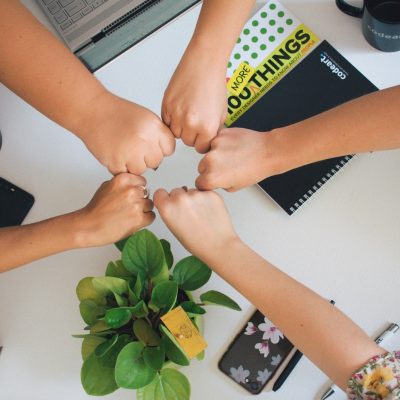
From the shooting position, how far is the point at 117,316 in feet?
2.12

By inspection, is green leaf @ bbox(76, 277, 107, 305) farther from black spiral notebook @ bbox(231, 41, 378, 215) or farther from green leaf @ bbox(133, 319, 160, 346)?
black spiral notebook @ bbox(231, 41, 378, 215)

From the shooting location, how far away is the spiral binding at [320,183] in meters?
0.82

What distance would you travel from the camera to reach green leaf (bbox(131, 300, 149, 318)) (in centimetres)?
66

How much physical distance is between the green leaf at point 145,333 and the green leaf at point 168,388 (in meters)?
0.04

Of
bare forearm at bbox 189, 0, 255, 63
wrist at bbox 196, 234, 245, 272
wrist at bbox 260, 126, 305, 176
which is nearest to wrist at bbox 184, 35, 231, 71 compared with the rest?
bare forearm at bbox 189, 0, 255, 63

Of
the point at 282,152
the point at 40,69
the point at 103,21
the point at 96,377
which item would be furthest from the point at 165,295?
the point at 103,21

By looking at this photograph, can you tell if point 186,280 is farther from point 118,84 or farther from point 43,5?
point 43,5

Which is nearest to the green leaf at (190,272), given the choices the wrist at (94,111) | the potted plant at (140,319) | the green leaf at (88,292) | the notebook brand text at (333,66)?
the potted plant at (140,319)

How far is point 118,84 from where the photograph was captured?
2.92 ft

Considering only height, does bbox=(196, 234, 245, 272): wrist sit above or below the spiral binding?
below

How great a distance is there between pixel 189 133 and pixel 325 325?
0.33 metres

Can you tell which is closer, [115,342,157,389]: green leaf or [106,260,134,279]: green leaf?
[115,342,157,389]: green leaf

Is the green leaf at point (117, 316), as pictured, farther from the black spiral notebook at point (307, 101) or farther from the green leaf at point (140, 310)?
the black spiral notebook at point (307, 101)

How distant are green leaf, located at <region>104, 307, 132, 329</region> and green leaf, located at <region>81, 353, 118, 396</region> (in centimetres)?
6
